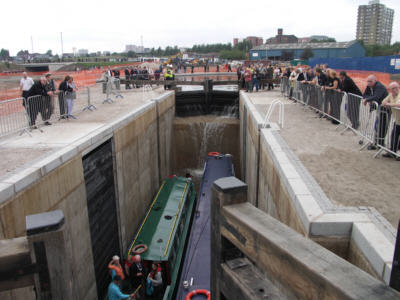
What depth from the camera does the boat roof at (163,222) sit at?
942 cm

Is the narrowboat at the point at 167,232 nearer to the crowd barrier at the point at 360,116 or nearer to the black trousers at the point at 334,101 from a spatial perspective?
the crowd barrier at the point at 360,116

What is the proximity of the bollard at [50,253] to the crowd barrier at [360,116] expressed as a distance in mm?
5926

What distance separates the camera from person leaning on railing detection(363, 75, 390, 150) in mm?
6887

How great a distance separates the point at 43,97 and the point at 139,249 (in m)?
5.35

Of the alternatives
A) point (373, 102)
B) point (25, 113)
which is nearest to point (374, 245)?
point (373, 102)

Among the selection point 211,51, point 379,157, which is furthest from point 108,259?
point 211,51

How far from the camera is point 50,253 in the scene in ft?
8.18

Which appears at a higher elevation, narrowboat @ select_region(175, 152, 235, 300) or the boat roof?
the boat roof

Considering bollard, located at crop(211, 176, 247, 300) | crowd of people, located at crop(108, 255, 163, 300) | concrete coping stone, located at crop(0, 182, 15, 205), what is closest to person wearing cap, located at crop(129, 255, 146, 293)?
crowd of people, located at crop(108, 255, 163, 300)

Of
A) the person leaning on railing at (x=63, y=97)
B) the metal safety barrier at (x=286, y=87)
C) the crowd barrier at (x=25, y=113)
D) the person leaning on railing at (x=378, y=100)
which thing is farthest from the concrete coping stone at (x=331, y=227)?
the metal safety barrier at (x=286, y=87)

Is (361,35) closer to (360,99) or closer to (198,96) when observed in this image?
(198,96)

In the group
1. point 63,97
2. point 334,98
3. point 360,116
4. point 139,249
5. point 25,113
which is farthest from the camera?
point 63,97

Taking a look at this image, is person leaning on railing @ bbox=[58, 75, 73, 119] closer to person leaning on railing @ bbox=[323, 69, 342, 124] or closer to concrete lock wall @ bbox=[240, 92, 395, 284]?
concrete lock wall @ bbox=[240, 92, 395, 284]

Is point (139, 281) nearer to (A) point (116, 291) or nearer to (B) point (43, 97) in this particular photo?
(A) point (116, 291)
